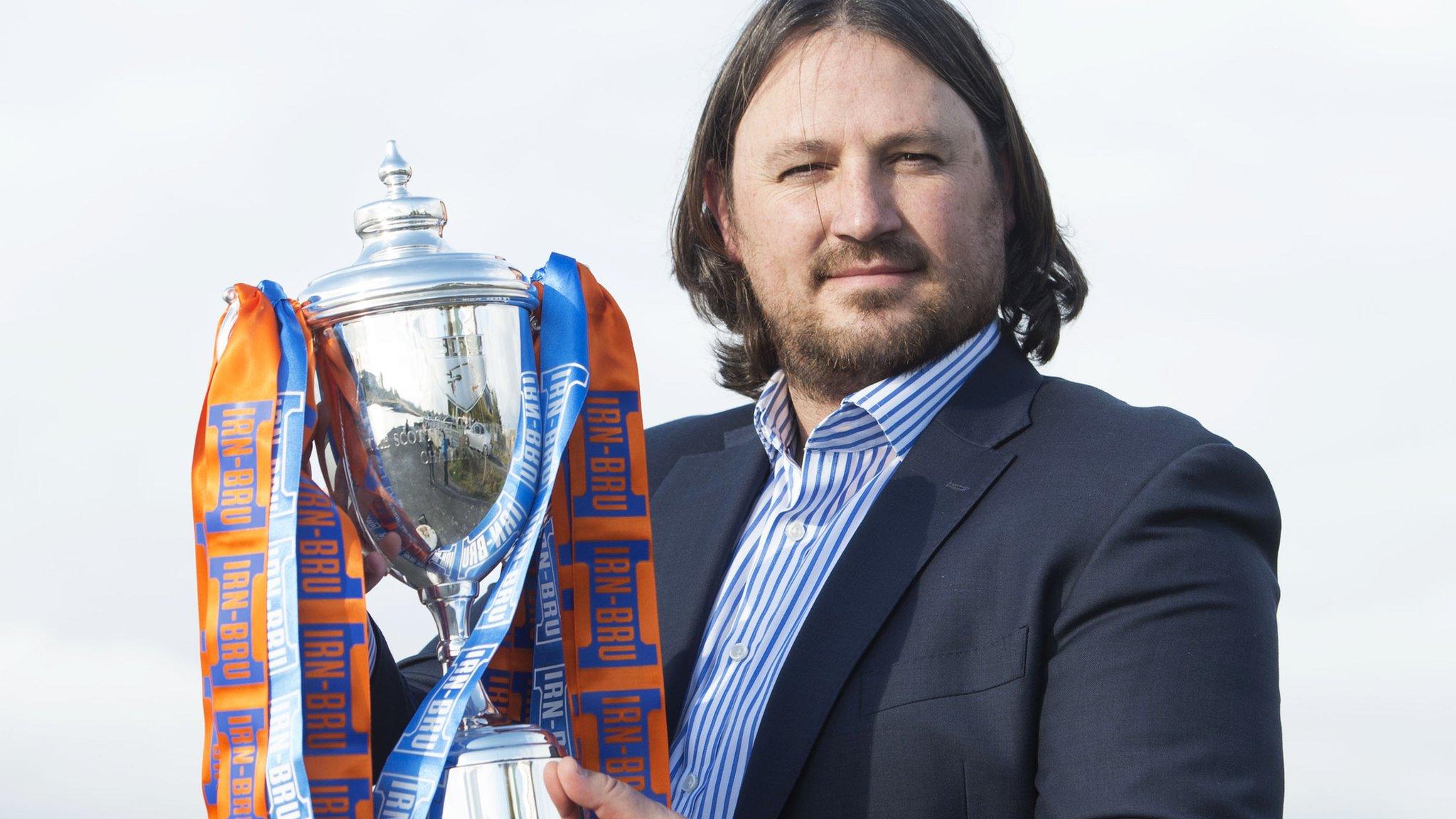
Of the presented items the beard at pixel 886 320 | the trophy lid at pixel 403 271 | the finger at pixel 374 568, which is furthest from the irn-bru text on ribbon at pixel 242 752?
the beard at pixel 886 320

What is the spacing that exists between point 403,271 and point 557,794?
29.0 inches

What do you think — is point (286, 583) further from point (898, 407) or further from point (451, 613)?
point (898, 407)

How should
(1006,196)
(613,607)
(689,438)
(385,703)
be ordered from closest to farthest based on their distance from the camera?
(613,607) < (385,703) < (1006,196) < (689,438)

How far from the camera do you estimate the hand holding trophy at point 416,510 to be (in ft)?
6.63

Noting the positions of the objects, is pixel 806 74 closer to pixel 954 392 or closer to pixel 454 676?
pixel 954 392

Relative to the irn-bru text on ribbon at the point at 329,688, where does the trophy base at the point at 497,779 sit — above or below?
below

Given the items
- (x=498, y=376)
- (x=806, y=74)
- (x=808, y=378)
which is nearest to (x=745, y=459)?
(x=808, y=378)

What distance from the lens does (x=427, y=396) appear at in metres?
2.06

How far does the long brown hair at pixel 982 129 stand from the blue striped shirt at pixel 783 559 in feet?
1.35

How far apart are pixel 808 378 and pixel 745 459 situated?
0.24 metres

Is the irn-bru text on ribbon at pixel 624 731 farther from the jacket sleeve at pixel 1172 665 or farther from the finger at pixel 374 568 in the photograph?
the jacket sleeve at pixel 1172 665

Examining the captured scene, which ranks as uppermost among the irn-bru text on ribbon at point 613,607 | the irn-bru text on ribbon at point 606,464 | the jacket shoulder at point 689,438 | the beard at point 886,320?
the beard at point 886,320

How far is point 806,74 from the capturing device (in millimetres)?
2896

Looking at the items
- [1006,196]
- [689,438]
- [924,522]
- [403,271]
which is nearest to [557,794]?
[403,271]
